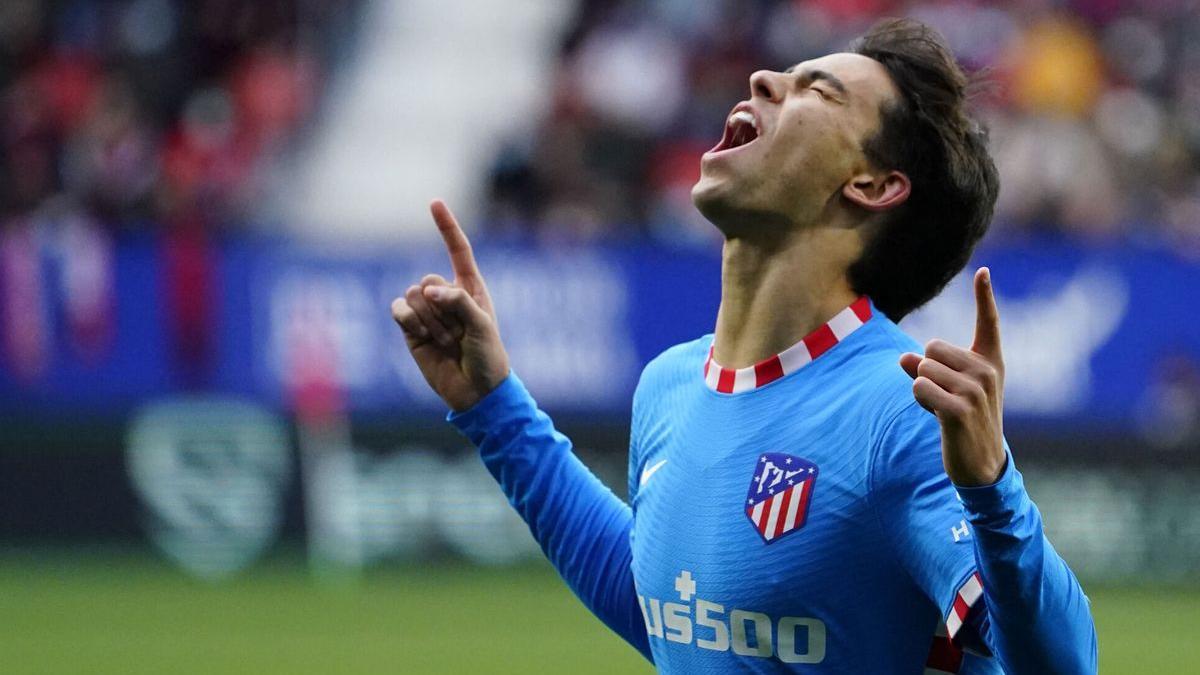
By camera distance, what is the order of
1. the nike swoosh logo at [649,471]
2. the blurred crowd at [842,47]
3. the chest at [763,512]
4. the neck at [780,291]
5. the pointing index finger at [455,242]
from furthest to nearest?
the blurred crowd at [842,47]
the pointing index finger at [455,242]
the nike swoosh logo at [649,471]
the neck at [780,291]
the chest at [763,512]

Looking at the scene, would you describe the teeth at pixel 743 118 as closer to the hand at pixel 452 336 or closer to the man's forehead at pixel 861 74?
the man's forehead at pixel 861 74

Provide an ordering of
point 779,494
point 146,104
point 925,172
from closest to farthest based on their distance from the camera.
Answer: point 779,494 < point 925,172 < point 146,104

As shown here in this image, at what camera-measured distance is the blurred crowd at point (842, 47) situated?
1416 cm

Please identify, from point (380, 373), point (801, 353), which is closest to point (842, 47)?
point (380, 373)

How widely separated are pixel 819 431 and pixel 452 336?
0.99m

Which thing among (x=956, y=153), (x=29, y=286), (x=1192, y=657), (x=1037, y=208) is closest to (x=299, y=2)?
(x=29, y=286)

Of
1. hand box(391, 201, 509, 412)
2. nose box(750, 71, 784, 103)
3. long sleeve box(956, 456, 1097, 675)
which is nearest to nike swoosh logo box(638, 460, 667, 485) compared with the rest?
hand box(391, 201, 509, 412)

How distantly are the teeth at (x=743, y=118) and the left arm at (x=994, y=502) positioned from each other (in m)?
0.96

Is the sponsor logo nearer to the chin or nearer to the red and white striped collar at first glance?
the red and white striped collar

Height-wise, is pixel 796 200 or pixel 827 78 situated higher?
pixel 827 78

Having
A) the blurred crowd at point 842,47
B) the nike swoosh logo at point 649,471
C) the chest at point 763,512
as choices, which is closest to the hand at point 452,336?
the nike swoosh logo at point 649,471

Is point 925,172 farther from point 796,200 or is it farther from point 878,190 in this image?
point 796,200

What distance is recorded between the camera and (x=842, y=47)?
13367 mm

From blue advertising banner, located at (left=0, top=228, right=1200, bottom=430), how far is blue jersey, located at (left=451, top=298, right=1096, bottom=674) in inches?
343
